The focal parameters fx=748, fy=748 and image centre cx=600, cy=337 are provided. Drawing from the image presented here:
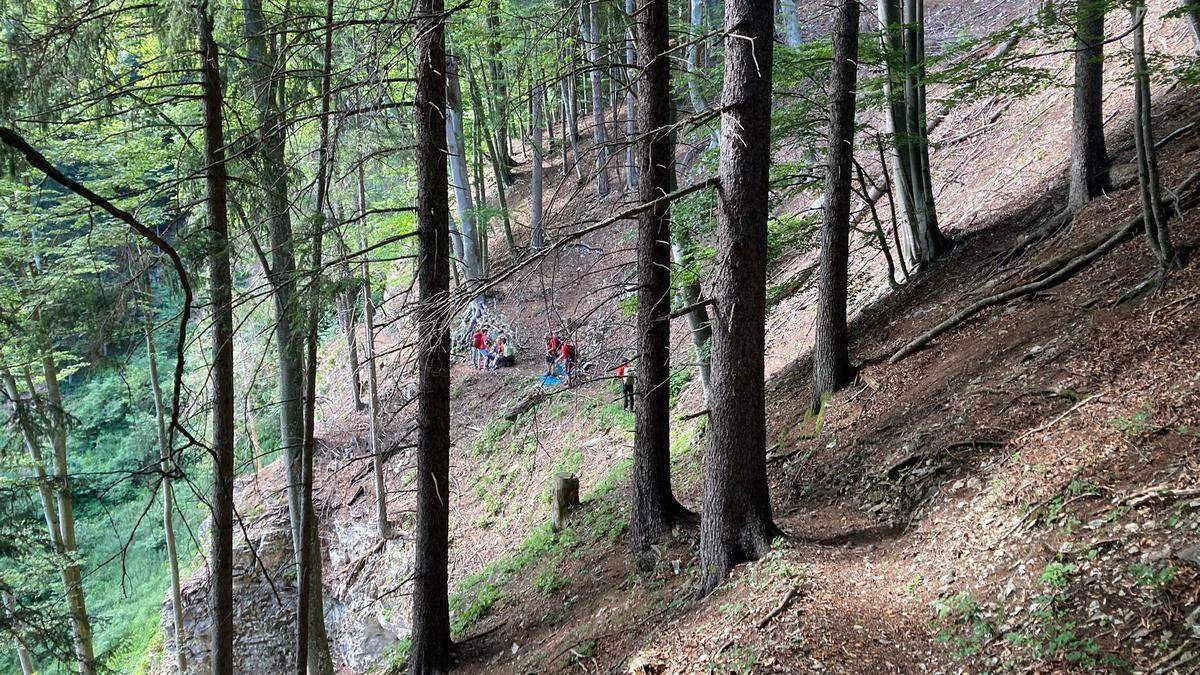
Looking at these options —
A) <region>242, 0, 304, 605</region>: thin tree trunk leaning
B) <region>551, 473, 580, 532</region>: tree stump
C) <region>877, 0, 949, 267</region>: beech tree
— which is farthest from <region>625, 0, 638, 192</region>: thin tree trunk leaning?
<region>551, 473, 580, 532</region>: tree stump

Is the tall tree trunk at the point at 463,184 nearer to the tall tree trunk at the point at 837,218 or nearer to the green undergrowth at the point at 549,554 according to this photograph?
the green undergrowth at the point at 549,554

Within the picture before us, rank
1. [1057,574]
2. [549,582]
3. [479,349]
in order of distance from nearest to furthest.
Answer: [1057,574] → [549,582] → [479,349]

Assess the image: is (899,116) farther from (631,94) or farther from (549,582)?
(549,582)

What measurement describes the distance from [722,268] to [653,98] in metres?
2.22

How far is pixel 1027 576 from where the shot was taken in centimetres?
455

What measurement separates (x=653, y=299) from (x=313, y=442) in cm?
461

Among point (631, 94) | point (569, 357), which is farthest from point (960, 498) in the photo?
point (569, 357)

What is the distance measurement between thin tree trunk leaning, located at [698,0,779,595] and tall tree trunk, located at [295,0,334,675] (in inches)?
116

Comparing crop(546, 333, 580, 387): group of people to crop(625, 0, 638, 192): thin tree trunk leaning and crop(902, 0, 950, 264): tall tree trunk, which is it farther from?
crop(902, 0, 950, 264): tall tree trunk

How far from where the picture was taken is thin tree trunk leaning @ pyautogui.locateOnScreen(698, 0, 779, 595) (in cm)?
536

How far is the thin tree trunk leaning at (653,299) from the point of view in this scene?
6820mm

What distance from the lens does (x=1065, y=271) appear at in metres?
7.82

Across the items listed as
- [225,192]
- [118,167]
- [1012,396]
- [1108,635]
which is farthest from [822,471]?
[118,167]

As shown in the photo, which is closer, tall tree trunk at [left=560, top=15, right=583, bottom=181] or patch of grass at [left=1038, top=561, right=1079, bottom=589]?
patch of grass at [left=1038, top=561, right=1079, bottom=589]
